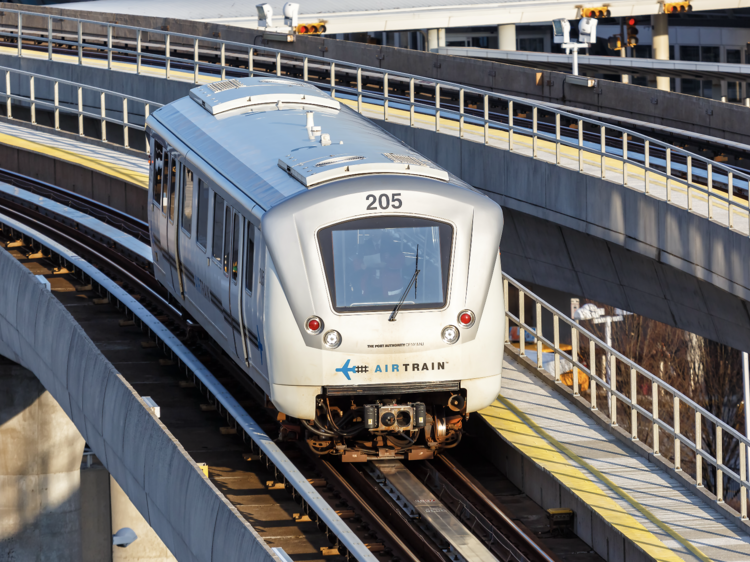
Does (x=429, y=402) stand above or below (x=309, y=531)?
above

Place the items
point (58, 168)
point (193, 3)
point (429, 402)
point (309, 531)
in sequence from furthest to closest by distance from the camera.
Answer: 1. point (193, 3)
2. point (58, 168)
3. point (429, 402)
4. point (309, 531)

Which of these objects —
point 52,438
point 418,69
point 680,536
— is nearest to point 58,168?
point 52,438

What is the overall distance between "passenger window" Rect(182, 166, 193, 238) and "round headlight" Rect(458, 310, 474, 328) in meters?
3.85

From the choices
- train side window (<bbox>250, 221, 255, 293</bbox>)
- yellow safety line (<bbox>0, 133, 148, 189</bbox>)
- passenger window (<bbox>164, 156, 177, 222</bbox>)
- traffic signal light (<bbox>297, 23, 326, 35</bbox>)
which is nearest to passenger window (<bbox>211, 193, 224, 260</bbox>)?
train side window (<bbox>250, 221, 255, 293</bbox>)

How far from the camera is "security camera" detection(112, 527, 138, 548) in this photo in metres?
22.1

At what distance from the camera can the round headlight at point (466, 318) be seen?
1084 centimetres

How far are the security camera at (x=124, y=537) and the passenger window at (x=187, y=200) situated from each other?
10.2m

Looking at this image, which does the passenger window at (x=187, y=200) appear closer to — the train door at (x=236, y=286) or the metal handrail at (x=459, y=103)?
the train door at (x=236, y=286)

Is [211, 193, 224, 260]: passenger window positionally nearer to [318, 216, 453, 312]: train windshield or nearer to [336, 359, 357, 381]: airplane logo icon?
[318, 216, 453, 312]: train windshield

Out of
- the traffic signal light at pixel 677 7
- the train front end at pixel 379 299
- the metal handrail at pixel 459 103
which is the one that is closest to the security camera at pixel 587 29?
the metal handrail at pixel 459 103

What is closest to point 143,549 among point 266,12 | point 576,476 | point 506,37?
point 576,476

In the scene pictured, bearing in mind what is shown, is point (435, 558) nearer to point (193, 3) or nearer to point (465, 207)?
point (465, 207)

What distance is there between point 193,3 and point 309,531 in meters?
41.3

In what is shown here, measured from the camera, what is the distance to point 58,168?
23.4 metres
